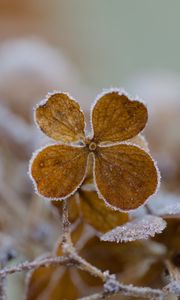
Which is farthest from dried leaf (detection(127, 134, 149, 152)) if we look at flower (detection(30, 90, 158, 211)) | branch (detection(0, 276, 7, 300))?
branch (detection(0, 276, 7, 300))

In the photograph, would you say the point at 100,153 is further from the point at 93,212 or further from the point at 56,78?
the point at 56,78

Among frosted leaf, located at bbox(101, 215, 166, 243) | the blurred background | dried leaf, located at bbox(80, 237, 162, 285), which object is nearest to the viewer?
frosted leaf, located at bbox(101, 215, 166, 243)

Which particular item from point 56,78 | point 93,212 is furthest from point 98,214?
point 56,78

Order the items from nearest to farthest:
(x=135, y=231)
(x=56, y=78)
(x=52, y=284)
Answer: (x=135, y=231) < (x=52, y=284) < (x=56, y=78)

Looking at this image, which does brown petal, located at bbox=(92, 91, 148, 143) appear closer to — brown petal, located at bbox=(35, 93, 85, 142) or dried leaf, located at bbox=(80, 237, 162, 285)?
brown petal, located at bbox=(35, 93, 85, 142)

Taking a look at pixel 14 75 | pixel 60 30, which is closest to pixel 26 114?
pixel 14 75

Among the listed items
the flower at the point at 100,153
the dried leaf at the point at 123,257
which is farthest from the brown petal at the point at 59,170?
the dried leaf at the point at 123,257

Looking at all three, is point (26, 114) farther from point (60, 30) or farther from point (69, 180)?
point (60, 30)
